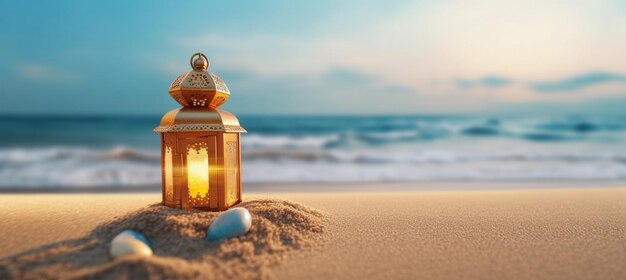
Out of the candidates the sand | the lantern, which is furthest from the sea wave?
the lantern

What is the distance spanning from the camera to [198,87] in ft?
9.21

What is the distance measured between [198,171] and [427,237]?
174 centimetres

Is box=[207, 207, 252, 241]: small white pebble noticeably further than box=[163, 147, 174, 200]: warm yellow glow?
No

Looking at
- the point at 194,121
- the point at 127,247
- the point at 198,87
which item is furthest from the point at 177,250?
the point at 198,87

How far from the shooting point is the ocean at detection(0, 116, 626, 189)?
8.20 meters

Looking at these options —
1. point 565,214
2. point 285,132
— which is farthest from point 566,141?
point 565,214

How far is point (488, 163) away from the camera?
9.92m

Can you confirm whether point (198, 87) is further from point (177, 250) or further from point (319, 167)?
point (319, 167)

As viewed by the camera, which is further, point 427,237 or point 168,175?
point 168,175

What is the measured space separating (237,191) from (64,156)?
995cm

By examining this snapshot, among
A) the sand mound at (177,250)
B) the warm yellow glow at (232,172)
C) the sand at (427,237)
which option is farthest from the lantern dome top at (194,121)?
the sand at (427,237)

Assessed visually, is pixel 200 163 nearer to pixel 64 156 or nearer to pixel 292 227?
pixel 292 227

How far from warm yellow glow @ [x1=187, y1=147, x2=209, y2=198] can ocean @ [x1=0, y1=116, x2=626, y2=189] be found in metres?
4.82

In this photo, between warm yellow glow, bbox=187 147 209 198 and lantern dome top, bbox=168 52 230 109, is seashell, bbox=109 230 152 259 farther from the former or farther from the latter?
lantern dome top, bbox=168 52 230 109
